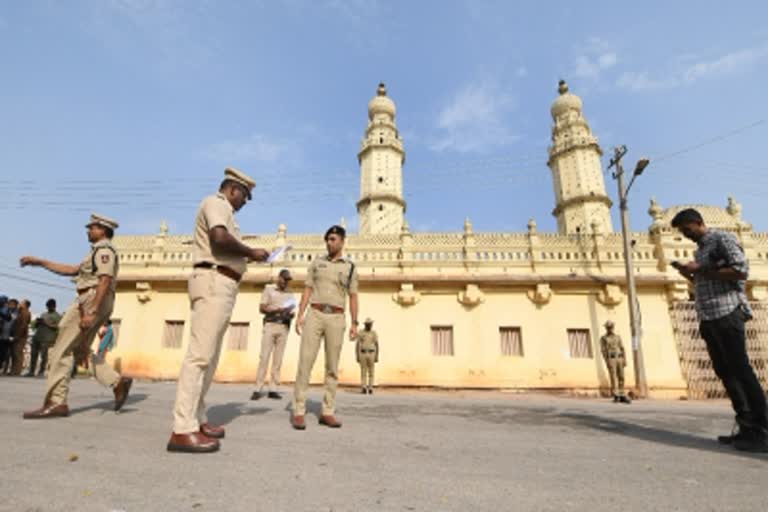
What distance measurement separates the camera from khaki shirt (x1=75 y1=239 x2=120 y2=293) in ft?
12.3

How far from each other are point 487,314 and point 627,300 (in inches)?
169

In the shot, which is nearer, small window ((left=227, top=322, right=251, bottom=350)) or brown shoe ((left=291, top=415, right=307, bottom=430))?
brown shoe ((left=291, top=415, right=307, bottom=430))

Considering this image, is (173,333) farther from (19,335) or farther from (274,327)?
(274,327)

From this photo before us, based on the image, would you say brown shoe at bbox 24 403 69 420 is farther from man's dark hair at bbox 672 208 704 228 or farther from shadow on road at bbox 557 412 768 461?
man's dark hair at bbox 672 208 704 228

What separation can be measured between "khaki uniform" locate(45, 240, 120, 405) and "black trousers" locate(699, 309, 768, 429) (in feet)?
17.9

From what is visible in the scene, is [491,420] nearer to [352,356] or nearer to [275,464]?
[275,464]

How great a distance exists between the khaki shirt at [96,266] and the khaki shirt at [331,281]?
1.88 metres

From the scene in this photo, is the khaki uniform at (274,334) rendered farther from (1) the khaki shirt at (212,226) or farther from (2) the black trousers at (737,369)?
(2) the black trousers at (737,369)

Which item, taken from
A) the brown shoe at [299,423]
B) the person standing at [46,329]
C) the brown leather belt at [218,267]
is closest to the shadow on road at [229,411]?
the brown shoe at [299,423]

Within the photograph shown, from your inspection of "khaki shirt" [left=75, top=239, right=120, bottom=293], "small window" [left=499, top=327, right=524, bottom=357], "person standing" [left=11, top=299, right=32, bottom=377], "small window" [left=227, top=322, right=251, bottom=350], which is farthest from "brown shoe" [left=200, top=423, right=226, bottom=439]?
"small window" [left=499, top=327, right=524, bottom=357]

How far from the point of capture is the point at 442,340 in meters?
12.3

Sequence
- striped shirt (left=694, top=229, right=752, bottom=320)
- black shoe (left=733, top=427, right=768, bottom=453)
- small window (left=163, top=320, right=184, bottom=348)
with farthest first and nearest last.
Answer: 1. small window (left=163, top=320, right=184, bottom=348)
2. striped shirt (left=694, top=229, right=752, bottom=320)
3. black shoe (left=733, top=427, right=768, bottom=453)

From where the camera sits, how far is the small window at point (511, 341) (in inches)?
472

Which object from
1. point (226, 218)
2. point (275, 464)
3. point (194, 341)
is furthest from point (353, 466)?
point (226, 218)
